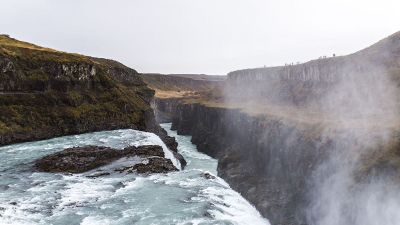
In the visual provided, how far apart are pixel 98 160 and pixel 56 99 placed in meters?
34.8

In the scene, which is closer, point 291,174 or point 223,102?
point 291,174

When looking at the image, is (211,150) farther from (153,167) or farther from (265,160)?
(153,167)

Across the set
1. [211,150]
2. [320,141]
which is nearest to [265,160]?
[320,141]

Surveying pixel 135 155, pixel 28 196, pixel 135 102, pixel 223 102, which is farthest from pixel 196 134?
pixel 28 196

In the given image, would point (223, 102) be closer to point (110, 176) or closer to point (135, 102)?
point (135, 102)

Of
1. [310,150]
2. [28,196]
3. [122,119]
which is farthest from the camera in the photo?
[122,119]

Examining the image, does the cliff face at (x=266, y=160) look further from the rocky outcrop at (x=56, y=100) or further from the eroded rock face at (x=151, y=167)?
the eroded rock face at (x=151, y=167)

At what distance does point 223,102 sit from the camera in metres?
138

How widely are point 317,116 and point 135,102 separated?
122 feet

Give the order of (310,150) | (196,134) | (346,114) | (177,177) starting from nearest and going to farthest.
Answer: (177,177) → (310,150) → (346,114) → (196,134)

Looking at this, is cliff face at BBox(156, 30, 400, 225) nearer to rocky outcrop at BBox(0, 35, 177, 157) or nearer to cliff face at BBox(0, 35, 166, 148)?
rocky outcrop at BBox(0, 35, 177, 157)

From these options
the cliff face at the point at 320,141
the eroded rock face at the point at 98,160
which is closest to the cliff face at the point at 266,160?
the cliff face at the point at 320,141

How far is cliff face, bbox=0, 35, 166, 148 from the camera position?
227 ft

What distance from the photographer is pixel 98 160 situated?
4603 cm
